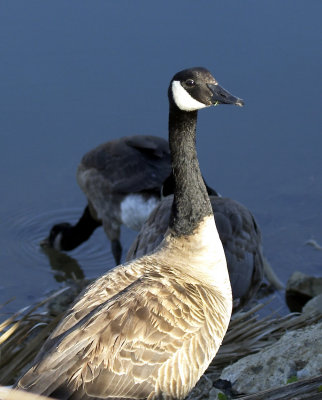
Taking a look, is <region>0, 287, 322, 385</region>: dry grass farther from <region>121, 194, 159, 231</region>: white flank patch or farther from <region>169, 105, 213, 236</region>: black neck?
<region>121, 194, 159, 231</region>: white flank patch

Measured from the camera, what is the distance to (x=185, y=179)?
4.22 metres

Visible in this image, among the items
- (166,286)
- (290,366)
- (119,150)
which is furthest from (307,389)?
(119,150)

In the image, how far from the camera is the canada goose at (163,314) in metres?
3.28

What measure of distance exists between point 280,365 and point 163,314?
0.79 m

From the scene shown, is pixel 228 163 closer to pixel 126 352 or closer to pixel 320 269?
pixel 320 269

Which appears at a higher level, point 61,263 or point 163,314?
point 163,314

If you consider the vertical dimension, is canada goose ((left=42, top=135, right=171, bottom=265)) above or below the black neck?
below

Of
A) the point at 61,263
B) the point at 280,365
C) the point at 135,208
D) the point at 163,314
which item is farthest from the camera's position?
the point at 61,263

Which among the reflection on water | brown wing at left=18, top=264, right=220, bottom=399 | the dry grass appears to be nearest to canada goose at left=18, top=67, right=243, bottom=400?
brown wing at left=18, top=264, right=220, bottom=399

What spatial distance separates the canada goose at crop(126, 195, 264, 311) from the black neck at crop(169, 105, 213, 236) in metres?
1.00

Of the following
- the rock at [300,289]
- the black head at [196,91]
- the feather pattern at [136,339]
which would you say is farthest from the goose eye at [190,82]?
the rock at [300,289]

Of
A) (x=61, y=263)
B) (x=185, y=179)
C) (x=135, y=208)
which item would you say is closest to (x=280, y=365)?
(x=185, y=179)

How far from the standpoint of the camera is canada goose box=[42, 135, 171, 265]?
745 centimetres

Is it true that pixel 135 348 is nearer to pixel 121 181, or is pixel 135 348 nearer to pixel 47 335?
pixel 47 335
